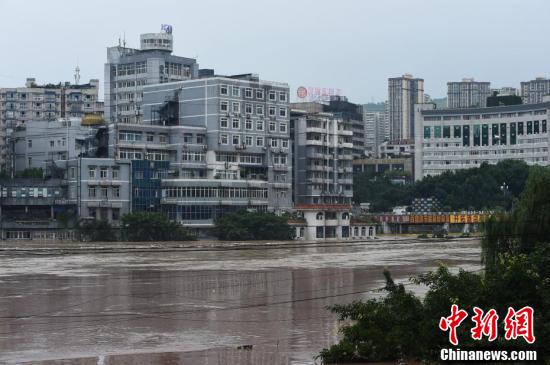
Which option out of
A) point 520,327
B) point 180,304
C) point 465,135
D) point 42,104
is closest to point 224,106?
point 42,104

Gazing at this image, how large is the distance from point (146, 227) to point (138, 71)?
1754 inches

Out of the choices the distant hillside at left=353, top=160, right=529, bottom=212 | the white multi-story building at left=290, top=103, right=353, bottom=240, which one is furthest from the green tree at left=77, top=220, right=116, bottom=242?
the distant hillside at left=353, top=160, right=529, bottom=212

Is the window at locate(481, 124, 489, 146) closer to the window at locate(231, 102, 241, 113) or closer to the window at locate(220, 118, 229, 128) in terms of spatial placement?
the window at locate(231, 102, 241, 113)

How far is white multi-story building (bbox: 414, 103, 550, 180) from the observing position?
575ft

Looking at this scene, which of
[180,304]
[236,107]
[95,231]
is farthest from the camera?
[236,107]

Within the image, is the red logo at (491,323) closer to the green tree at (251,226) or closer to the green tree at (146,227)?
the green tree at (146,227)

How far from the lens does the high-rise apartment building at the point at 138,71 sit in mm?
139125

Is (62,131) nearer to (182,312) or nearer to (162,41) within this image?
(162,41)

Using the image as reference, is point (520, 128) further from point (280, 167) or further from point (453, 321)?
point (453, 321)

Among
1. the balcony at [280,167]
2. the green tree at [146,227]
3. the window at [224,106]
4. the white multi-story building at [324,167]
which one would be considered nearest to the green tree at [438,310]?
the green tree at [146,227]

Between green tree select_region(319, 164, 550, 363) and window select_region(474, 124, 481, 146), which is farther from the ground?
window select_region(474, 124, 481, 146)

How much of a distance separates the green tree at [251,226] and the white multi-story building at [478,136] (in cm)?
7825

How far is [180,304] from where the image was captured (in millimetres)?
40219

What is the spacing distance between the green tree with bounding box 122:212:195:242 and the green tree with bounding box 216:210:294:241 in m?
6.47
